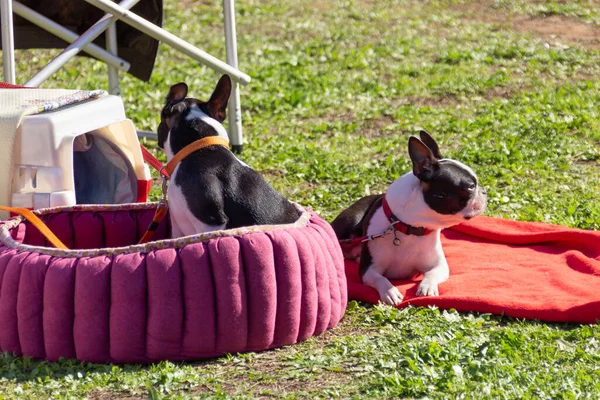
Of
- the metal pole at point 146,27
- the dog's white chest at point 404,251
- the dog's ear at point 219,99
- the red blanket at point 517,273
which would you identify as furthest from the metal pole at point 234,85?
the dog's white chest at point 404,251

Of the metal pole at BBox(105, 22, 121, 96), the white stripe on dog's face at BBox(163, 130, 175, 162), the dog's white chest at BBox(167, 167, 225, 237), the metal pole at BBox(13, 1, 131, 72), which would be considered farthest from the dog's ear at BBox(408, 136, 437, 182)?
the metal pole at BBox(105, 22, 121, 96)

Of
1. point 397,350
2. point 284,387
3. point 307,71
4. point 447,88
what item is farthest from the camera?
point 307,71

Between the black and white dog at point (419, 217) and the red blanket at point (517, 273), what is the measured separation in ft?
0.27

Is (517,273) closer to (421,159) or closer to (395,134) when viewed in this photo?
(421,159)

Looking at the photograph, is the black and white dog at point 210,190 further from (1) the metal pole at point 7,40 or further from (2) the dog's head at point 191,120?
(1) the metal pole at point 7,40

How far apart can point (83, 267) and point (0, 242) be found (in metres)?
0.61

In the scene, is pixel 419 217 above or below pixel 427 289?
above

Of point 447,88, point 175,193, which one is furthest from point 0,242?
point 447,88

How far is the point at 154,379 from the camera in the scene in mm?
4098

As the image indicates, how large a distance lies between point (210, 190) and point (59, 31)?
9.99 feet

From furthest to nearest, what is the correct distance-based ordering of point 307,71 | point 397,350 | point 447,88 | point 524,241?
point 307,71 < point 447,88 < point 524,241 < point 397,350

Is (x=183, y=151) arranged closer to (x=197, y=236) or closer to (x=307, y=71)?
(x=197, y=236)

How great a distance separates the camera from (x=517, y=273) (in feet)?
18.0

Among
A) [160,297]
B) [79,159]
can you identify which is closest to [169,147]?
[79,159]
